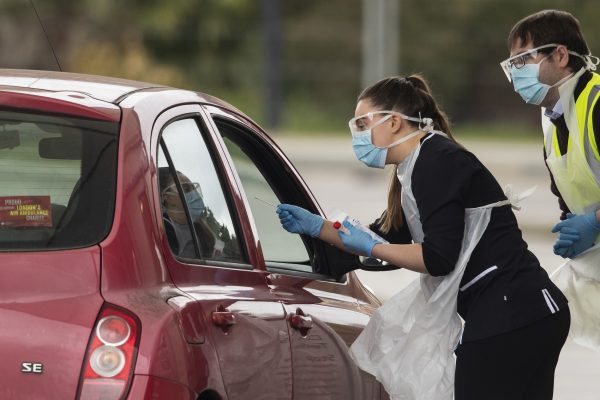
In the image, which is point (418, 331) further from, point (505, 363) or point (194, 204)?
point (194, 204)

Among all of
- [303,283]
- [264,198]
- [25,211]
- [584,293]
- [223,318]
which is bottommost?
[584,293]

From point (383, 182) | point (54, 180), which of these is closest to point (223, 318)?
point (54, 180)

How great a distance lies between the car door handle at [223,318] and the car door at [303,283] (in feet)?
1.66

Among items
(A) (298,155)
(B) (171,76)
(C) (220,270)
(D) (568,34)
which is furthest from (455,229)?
(B) (171,76)

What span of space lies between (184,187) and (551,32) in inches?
58.8

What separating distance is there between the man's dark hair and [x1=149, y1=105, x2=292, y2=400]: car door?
1183 mm

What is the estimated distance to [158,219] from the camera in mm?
4105

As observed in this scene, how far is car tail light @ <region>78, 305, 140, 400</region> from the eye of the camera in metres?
3.79

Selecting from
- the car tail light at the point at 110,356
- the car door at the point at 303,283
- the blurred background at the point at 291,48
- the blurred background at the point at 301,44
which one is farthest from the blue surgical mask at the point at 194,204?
the blurred background at the point at 301,44

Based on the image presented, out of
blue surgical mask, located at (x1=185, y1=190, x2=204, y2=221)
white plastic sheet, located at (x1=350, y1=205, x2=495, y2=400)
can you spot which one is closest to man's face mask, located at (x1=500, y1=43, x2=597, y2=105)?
white plastic sheet, located at (x1=350, y1=205, x2=495, y2=400)

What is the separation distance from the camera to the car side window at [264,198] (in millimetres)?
5309

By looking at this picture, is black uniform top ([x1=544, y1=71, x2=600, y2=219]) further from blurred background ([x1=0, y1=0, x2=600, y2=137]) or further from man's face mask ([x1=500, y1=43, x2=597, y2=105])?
blurred background ([x1=0, y1=0, x2=600, y2=137])

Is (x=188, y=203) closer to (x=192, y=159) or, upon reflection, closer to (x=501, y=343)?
(x=192, y=159)

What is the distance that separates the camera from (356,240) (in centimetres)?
484
